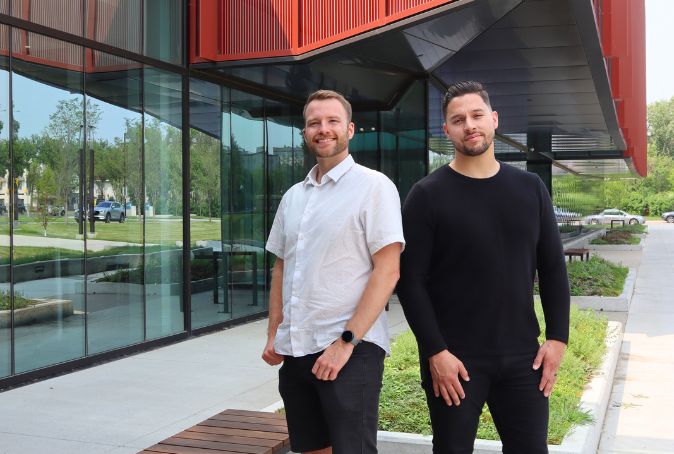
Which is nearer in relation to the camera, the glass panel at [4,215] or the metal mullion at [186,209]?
the glass panel at [4,215]

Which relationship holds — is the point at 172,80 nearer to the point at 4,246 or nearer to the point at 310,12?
the point at 310,12

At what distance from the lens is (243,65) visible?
11.0 m

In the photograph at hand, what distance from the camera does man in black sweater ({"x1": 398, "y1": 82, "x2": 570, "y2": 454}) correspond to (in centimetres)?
294

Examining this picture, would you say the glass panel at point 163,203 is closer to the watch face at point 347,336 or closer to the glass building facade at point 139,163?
the glass building facade at point 139,163

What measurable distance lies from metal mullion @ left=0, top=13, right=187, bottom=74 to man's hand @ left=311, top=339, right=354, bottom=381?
6.36 m

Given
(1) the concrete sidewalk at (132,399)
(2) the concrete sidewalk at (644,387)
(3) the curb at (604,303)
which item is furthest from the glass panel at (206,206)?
(3) the curb at (604,303)

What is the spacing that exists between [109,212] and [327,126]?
696cm

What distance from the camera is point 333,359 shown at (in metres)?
2.85

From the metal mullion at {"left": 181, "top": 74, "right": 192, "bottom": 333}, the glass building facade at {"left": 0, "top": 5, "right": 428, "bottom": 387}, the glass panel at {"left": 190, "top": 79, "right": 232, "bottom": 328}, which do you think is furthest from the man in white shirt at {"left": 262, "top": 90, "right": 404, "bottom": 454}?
the glass panel at {"left": 190, "top": 79, "right": 232, "bottom": 328}

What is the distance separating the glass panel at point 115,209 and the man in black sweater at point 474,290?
678cm

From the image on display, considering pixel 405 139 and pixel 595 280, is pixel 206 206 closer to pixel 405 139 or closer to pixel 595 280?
pixel 405 139

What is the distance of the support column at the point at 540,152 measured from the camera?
2992 cm

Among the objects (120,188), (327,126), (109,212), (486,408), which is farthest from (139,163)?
(327,126)

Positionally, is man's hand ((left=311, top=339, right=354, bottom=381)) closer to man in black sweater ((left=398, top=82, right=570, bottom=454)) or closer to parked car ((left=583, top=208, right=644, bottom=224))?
man in black sweater ((left=398, top=82, right=570, bottom=454))
